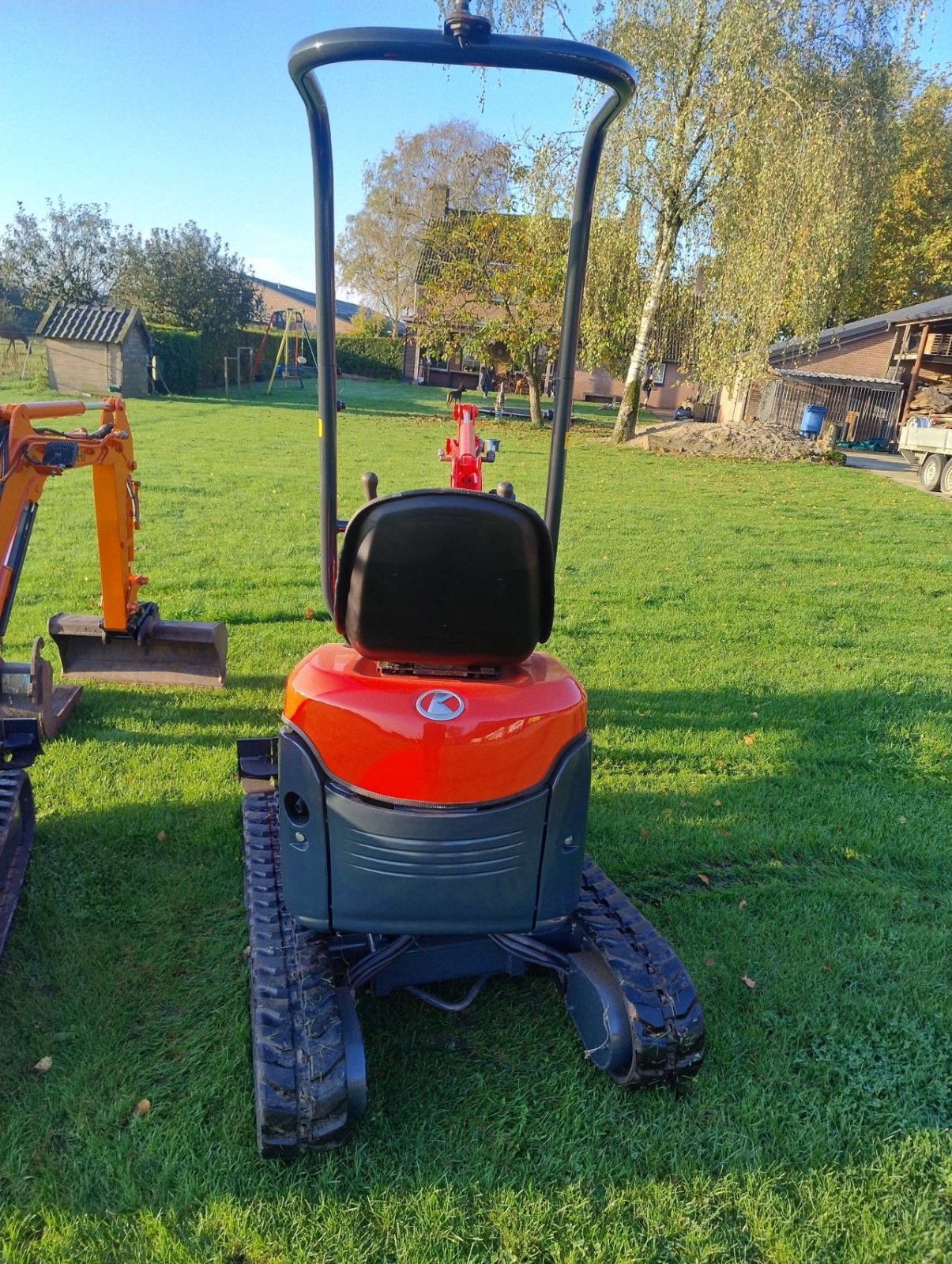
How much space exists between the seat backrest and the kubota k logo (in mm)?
121

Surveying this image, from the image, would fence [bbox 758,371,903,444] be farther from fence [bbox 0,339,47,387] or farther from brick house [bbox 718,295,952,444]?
fence [bbox 0,339,47,387]

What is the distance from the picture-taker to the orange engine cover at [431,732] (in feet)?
7.39

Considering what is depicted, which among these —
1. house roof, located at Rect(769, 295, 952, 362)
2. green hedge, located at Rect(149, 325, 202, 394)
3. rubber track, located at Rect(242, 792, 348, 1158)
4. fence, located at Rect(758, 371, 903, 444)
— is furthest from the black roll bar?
fence, located at Rect(758, 371, 903, 444)

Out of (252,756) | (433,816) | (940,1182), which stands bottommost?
(940,1182)

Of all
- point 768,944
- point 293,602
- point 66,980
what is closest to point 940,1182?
point 768,944

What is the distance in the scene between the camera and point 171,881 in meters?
3.50

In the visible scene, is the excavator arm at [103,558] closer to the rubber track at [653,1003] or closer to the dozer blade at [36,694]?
the dozer blade at [36,694]

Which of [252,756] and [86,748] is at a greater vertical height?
[252,756]

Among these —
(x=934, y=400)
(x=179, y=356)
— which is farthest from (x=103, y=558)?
(x=934, y=400)

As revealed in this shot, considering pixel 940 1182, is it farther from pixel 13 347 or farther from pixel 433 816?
pixel 13 347

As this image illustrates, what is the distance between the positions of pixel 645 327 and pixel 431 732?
1862 cm

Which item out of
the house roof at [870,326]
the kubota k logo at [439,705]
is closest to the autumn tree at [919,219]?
the house roof at [870,326]

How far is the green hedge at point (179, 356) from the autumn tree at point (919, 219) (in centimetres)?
2280

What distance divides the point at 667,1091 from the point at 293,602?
4.94 m
